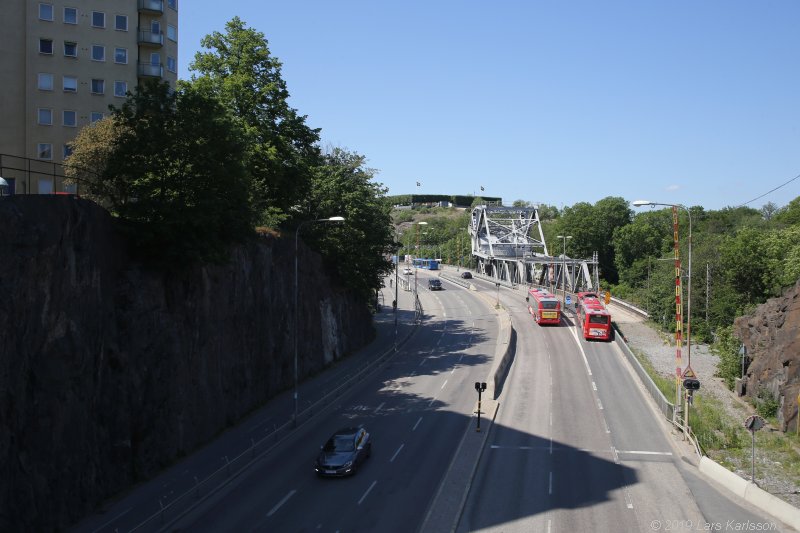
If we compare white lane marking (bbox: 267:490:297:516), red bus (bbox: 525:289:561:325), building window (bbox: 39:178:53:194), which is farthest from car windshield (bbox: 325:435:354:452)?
red bus (bbox: 525:289:561:325)

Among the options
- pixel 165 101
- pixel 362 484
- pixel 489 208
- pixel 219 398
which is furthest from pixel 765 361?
pixel 489 208

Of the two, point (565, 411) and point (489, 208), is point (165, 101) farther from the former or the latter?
point (489, 208)

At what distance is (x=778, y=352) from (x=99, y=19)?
49775 millimetres

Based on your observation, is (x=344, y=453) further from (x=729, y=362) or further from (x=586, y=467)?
(x=729, y=362)

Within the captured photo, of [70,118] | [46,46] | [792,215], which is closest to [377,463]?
[70,118]

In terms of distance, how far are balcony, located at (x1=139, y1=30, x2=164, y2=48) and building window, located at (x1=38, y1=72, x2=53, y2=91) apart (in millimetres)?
7345

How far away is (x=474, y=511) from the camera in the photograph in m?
25.0

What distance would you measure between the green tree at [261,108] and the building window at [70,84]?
24.7 ft

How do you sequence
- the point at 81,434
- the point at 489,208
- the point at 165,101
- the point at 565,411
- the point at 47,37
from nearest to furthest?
the point at 81,434 < the point at 165,101 < the point at 565,411 < the point at 47,37 < the point at 489,208

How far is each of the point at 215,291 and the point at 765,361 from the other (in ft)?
116

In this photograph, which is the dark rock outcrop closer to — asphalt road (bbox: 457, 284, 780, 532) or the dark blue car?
asphalt road (bbox: 457, 284, 780, 532)

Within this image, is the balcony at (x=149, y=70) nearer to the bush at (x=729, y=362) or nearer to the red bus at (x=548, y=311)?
the red bus at (x=548, y=311)

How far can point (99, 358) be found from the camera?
85.5 feet

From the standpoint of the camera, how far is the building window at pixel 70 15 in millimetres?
44425
